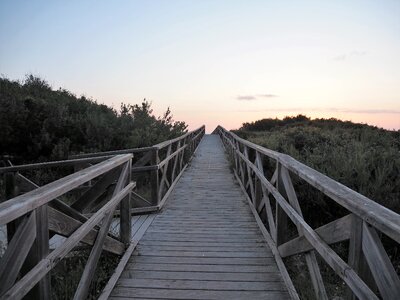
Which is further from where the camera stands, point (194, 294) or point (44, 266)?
point (194, 294)

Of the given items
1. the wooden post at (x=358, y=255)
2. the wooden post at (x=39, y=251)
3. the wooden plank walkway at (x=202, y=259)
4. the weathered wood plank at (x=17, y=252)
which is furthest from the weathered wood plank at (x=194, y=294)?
the weathered wood plank at (x=17, y=252)

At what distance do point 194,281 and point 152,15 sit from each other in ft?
38.8

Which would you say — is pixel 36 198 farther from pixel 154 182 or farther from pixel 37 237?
pixel 154 182

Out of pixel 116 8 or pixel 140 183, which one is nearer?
pixel 140 183

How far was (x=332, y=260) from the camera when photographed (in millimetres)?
2473

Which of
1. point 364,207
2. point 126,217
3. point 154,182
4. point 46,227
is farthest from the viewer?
point 154,182

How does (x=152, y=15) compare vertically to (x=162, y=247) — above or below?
above

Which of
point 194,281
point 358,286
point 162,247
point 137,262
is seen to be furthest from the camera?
point 162,247

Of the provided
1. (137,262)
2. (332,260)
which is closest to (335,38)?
(137,262)

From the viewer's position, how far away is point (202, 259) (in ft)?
15.2

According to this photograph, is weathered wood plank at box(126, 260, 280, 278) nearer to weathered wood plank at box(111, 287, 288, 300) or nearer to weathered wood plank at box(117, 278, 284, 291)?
weathered wood plank at box(117, 278, 284, 291)

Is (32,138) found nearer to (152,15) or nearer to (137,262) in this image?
(152,15)

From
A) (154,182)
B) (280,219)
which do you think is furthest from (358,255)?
(154,182)

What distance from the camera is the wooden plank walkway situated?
12.4ft
